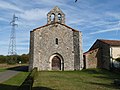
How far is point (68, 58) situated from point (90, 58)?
4191mm

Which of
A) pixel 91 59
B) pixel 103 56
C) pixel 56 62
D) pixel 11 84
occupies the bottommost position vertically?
pixel 11 84

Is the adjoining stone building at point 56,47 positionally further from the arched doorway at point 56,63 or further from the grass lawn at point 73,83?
the grass lawn at point 73,83

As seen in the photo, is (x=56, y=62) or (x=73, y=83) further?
(x=56, y=62)

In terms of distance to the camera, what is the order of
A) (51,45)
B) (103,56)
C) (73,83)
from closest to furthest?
1. (73,83)
2. (51,45)
3. (103,56)

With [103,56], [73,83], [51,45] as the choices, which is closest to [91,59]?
[103,56]

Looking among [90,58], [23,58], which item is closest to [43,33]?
[90,58]

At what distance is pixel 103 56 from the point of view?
41.2 meters

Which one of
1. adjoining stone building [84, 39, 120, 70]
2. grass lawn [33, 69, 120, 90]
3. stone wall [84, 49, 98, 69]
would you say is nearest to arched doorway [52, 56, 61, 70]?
adjoining stone building [84, 39, 120, 70]

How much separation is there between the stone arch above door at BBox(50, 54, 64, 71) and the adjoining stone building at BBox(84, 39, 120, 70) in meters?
4.28

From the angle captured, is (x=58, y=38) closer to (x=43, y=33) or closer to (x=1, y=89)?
(x=43, y=33)

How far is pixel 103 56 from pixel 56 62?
28.4 ft

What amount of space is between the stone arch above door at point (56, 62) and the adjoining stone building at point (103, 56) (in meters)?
4.28

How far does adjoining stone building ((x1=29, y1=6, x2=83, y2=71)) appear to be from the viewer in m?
38.2

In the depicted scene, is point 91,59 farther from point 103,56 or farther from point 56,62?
point 56,62
